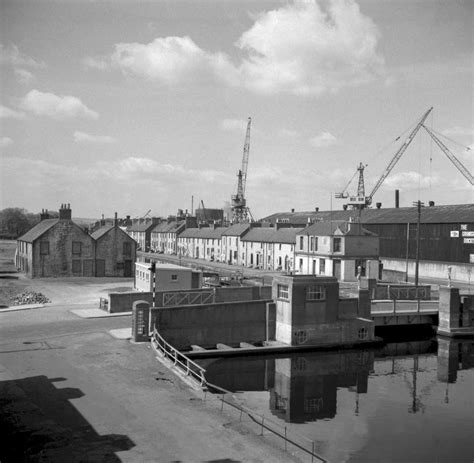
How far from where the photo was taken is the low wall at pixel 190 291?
3994 cm

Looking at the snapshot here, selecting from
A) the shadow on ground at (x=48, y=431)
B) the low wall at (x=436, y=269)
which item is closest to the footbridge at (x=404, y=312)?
the low wall at (x=436, y=269)

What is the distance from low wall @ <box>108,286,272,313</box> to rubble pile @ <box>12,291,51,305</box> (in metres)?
10.0

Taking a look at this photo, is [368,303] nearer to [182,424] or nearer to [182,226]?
[182,424]

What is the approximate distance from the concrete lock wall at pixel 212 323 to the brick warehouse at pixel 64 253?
109ft

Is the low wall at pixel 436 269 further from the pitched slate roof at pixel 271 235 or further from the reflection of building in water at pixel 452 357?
the reflection of building in water at pixel 452 357

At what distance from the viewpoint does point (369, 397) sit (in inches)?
1179

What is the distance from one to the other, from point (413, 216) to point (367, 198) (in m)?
74.8

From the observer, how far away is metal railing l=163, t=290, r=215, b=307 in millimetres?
39969

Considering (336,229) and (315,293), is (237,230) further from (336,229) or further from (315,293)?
(315,293)

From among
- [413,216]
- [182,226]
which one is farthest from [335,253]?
[182,226]

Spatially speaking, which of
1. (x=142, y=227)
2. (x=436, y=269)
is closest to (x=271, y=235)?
(x=436, y=269)

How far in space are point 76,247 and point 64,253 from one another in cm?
160

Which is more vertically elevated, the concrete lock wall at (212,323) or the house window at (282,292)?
the house window at (282,292)

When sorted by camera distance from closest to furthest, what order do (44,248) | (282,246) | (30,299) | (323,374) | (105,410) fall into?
1. (105,410)
2. (323,374)
3. (30,299)
4. (44,248)
5. (282,246)
